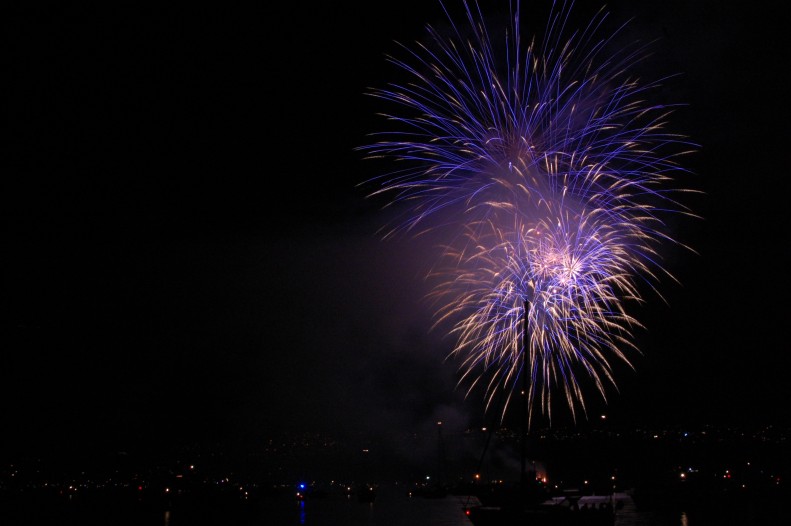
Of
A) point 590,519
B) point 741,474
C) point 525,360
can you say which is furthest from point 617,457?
point 525,360

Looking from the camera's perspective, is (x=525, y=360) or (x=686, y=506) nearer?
(x=525, y=360)

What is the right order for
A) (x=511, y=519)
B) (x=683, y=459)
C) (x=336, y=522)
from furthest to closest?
1. (x=683, y=459)
2. (x=336, y=522)
3. (x=511, y=519)

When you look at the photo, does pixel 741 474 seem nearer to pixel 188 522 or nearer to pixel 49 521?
pixel 188 522

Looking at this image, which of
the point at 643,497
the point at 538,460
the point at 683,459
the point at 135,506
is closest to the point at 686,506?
the point at 643,497

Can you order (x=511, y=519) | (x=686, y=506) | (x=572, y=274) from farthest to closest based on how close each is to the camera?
1. (x=686, y=506)
2. (x=511, y=519)
3. (x=572, y=274)

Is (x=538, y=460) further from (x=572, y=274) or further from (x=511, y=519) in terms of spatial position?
(x=572, y=274)

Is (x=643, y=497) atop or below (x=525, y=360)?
below

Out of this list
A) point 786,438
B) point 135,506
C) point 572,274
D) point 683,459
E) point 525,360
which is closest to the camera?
point 572,274

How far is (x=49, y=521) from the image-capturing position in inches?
4067

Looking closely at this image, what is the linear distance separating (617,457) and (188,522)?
126303mm

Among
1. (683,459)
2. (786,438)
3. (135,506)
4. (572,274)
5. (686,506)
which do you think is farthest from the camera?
(683,459)

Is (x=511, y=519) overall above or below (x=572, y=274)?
below

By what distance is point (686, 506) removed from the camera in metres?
114

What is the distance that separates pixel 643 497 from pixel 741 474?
7018cm
